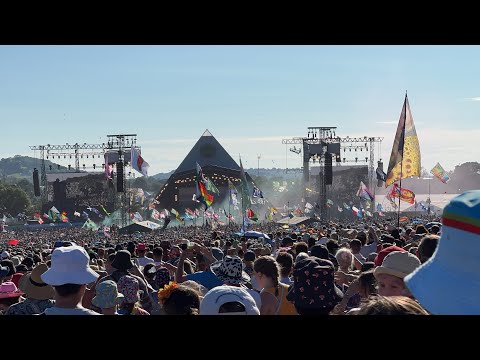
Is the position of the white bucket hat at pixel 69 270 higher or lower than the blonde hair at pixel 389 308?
lower

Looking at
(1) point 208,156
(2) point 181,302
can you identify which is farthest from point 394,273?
(1) point 208,156

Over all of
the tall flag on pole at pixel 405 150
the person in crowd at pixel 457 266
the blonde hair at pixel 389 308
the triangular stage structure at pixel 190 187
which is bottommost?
the triangular stage structure at pixel 190 187

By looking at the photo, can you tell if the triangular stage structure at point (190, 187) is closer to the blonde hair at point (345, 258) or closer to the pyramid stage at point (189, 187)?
the pyramid stage at point (189, 187)

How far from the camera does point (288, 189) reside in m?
130

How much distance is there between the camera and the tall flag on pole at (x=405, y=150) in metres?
13.9

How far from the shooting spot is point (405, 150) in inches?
547

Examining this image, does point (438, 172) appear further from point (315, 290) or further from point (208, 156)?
point (208, 156)

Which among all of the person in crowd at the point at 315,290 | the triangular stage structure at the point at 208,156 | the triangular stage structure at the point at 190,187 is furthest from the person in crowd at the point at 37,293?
the triangular stage structure at the point at 208,156

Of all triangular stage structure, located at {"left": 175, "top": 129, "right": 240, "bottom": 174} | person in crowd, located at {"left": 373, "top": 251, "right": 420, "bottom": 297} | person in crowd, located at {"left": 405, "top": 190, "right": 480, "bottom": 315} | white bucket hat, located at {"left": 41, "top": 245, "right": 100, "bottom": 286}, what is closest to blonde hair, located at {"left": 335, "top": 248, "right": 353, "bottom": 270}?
person in crowd, located at {"left": 373, "top": 251, "right": 420, "bottom": 297}

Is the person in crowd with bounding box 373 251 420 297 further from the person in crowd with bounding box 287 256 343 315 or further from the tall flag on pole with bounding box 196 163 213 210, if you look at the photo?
the tall flag on pole with bounding box 196 163 213 210
